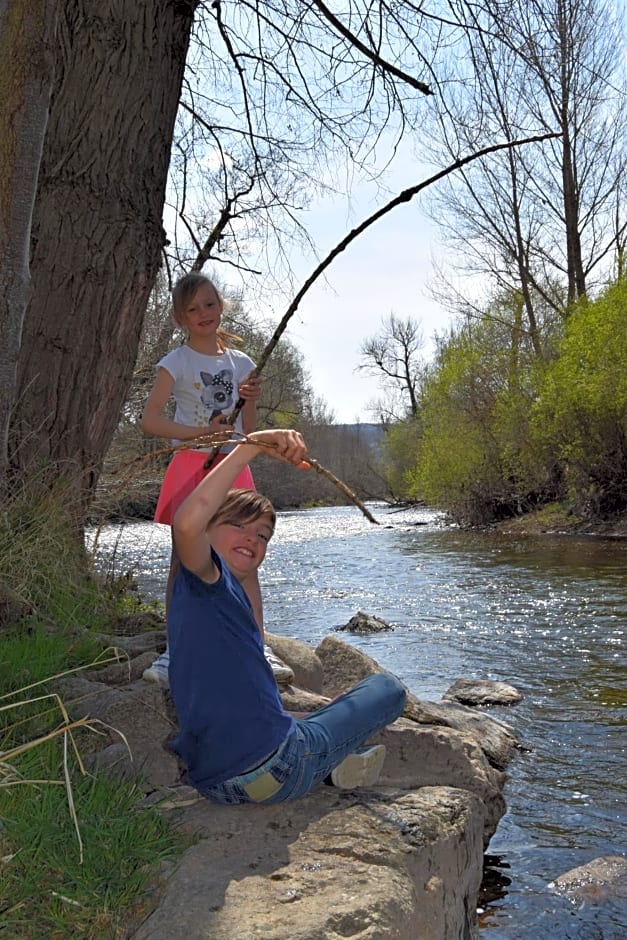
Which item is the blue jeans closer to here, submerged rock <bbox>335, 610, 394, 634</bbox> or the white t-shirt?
the white t-shirt

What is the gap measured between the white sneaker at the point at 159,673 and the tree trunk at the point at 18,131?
3.88ft

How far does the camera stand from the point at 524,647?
761 cm

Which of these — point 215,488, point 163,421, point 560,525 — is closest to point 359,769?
point 215,488

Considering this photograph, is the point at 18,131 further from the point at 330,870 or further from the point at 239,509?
the point at 330,870

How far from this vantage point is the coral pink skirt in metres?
3.61

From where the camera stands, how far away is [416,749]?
3242 mm

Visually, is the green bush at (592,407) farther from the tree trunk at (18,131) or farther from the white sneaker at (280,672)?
the tree trunk at (18,131)

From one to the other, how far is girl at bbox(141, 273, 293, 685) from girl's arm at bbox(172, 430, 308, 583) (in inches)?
45.6

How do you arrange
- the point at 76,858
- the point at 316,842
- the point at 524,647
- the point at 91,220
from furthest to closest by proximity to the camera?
the point at 524,647 < the point at 91,220 < the point at 316,842 < the point at 76,858

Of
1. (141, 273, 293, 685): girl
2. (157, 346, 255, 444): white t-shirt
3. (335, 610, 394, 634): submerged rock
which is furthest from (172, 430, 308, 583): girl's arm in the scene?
(335, 610, 394, 634): submerged rock

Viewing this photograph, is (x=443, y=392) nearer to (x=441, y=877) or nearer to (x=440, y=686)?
(x=440, y=686)

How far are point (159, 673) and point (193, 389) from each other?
1.21m

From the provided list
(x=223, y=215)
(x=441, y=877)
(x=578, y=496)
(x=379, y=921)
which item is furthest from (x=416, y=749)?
(x=578, y=496)

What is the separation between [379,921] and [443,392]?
23.2 m
